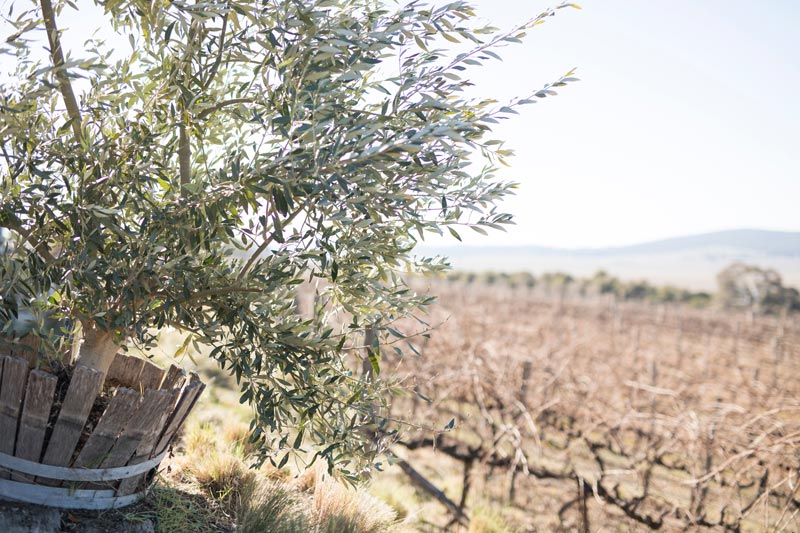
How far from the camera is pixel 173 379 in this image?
141 inches

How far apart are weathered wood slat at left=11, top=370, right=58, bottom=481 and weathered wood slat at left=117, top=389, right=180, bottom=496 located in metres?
0.46

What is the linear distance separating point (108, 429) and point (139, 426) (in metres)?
0.15

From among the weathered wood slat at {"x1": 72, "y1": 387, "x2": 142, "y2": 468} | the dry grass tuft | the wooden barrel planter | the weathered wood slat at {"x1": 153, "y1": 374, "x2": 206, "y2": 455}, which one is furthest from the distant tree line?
the weathered wood slat at {"x1": 72, "y1": 387, "x2": 142, "y2": 468}

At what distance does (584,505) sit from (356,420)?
3.44m

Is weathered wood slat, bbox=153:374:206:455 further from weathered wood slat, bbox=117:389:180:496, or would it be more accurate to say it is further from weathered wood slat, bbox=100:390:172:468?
weathered wood slat, bbox=100:390:172:468

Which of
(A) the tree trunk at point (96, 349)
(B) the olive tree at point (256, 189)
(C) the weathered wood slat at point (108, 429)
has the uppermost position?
(B) the olive tree at point (256, 189)

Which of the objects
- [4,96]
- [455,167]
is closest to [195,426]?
[4,96]

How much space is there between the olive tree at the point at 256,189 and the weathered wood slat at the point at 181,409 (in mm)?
443

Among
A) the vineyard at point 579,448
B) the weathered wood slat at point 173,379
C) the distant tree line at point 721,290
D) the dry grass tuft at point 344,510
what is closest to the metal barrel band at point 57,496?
the weathered wood slat at point 173,379

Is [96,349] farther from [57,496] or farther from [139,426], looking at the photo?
[57,496]

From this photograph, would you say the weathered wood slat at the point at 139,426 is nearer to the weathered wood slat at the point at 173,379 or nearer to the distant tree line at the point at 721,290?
the weathered wood slat at the point at 173,379

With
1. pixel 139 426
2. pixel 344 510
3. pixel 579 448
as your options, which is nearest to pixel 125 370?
pixel 139 426

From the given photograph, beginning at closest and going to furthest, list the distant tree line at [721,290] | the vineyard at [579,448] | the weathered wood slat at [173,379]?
the weathered wood slat at [173,379], the vineyard at [579,448], the distant tree line at [721,290]

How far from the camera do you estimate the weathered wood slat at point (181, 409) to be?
11.1ft
